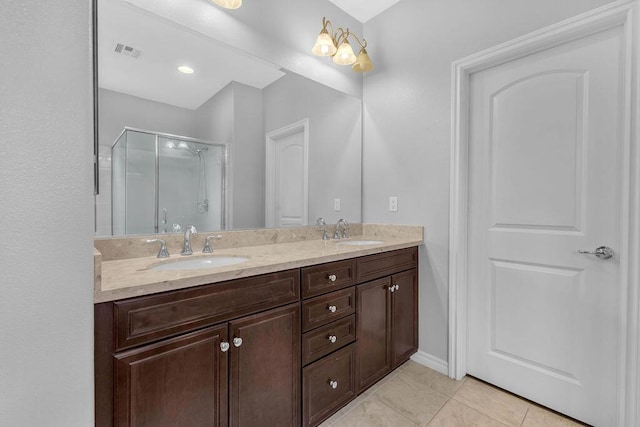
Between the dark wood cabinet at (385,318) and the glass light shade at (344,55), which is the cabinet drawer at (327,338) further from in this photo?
the glass light shade at (344,55)

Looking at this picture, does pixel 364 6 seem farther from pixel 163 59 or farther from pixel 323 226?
pixel 323 226

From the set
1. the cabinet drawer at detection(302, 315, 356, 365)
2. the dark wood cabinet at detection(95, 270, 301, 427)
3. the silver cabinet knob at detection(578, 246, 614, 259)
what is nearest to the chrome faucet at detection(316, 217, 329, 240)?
the cabinet drawer at detection(302, 315, 356, 365)

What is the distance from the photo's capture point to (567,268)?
1.53 meters

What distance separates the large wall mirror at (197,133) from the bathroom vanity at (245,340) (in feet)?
0.92

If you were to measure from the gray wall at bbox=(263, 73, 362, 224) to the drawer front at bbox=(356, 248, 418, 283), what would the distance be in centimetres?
59

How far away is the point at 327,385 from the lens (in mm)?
1435

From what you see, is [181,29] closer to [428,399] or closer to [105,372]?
[105,372]

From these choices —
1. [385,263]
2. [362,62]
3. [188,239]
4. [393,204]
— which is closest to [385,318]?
[385,263]

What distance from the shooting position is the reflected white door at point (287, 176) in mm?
1908

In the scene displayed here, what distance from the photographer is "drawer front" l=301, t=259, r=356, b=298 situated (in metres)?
1.33

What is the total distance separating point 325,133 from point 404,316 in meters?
1.45

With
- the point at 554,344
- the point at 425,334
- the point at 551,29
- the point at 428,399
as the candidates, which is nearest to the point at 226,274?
the point at 428,399
